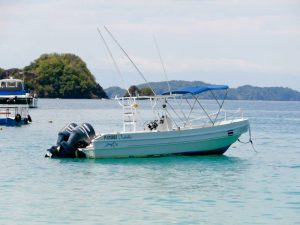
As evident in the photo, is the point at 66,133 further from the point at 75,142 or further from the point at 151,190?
the point at 151,190

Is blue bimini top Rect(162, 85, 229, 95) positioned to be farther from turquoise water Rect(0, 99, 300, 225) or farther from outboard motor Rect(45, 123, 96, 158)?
outboard motor Rect(45, 123, 96, 158)

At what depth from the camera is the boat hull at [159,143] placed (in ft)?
120

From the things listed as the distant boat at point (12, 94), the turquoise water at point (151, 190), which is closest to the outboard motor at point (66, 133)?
the turquoise water at point (151, 190)

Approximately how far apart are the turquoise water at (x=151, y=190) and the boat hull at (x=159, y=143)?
0.43 m

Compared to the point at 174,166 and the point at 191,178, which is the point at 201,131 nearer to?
the point at 174,166

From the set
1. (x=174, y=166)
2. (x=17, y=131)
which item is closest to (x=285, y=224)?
(x=174, y=166)

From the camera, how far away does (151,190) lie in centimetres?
2752

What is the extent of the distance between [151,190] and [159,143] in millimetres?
9612

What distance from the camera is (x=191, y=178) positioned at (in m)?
31.2

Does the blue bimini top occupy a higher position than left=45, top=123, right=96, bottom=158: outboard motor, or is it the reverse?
the blue bimini top

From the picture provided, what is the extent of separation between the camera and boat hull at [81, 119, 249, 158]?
36594mm

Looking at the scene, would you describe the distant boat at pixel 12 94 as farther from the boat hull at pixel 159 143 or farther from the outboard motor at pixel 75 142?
the boat hull at pixel 159 143

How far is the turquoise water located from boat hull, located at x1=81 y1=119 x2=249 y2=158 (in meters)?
0.43

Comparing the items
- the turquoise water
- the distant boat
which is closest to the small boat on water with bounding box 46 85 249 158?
the turquoise water
